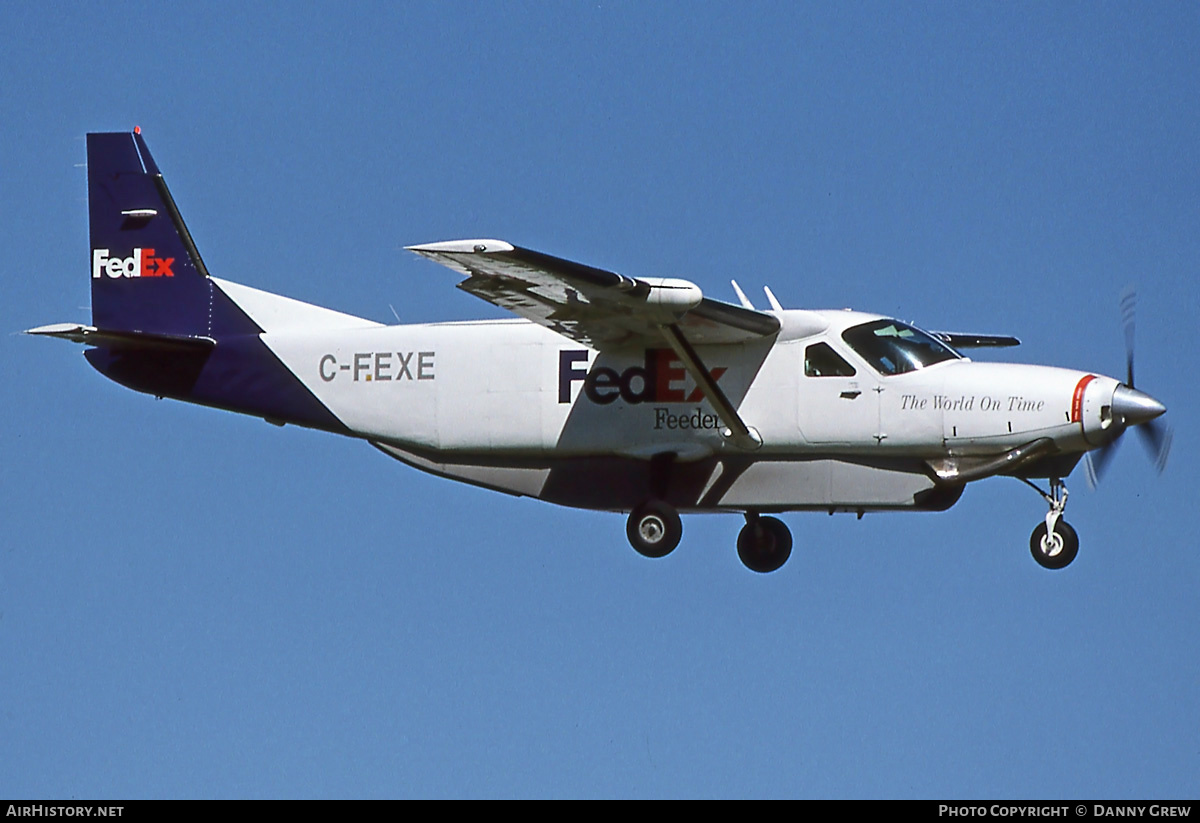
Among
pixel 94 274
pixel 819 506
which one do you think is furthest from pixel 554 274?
pixel 94 274

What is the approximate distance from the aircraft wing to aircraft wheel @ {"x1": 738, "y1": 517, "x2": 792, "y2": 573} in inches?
109

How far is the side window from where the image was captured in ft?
73.8

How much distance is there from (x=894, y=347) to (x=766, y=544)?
3.31 metres

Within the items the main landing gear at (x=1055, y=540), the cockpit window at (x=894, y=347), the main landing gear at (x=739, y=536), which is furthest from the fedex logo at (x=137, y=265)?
the main landing gear at (x=1055, y=540)

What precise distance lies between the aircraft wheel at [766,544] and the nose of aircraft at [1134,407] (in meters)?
4.77

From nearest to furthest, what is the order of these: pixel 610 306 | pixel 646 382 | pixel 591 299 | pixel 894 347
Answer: pixel 591 299 → pixel 610 306 → pixel 894 347 → pixel 646 382

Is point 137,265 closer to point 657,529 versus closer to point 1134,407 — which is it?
point 657,529

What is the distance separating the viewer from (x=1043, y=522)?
72.1ft

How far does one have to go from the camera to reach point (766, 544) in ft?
79.8

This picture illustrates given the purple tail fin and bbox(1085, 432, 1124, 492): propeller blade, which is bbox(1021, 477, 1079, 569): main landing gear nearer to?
bbox(1085, 432, 1124, 492): propeller blade

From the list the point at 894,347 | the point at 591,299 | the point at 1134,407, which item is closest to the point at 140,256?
the point at 591,299

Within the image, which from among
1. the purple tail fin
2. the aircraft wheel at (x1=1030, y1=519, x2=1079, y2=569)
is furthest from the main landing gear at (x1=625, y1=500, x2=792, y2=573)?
the purple tail fin
